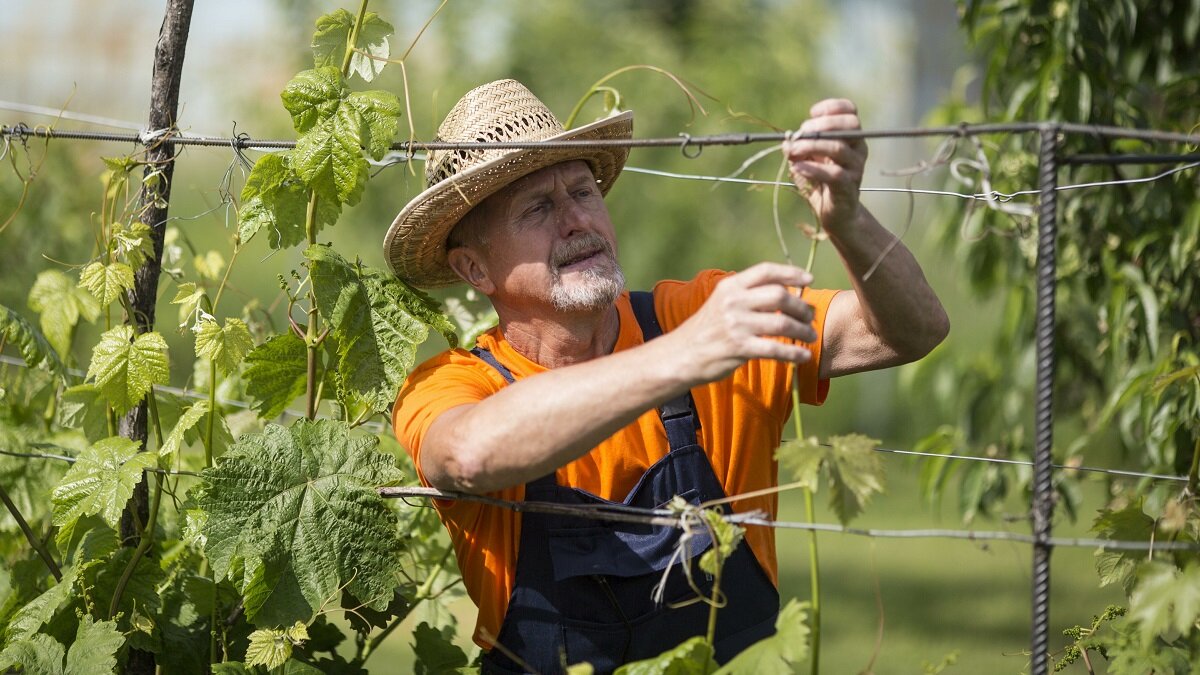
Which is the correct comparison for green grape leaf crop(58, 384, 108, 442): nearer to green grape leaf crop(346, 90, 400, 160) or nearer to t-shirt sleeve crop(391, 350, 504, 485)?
t-shirt sleeve crop(391, 350, 504, 485)

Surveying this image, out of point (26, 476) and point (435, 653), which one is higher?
point (26, 476)

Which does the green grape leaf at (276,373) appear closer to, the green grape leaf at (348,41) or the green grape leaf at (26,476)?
the green grape leaf at (348,41)

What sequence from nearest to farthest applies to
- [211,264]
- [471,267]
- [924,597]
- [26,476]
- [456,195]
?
[456,195] → [471,267] → [26,476] → [211,264] → [924,597]

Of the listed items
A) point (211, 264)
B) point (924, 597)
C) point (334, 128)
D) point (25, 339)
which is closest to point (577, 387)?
point (334, 128)

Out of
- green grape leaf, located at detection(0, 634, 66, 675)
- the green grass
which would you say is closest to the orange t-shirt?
green grape leaf, located at detection(0, 634, 66, 675)

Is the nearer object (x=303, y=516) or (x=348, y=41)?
(x=303, y=516)

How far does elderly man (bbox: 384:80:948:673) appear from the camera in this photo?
1726mm

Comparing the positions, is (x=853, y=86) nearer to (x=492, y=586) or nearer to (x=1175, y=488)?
(x=1175, y=488)

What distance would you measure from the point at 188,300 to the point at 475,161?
0.54 meters

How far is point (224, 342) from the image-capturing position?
2125 mm

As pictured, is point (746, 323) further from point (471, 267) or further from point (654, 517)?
point (471, 267)

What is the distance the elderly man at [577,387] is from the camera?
1.73 meters

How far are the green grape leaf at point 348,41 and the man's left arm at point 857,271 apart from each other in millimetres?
808

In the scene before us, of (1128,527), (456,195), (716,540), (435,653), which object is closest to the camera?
(716,540)
